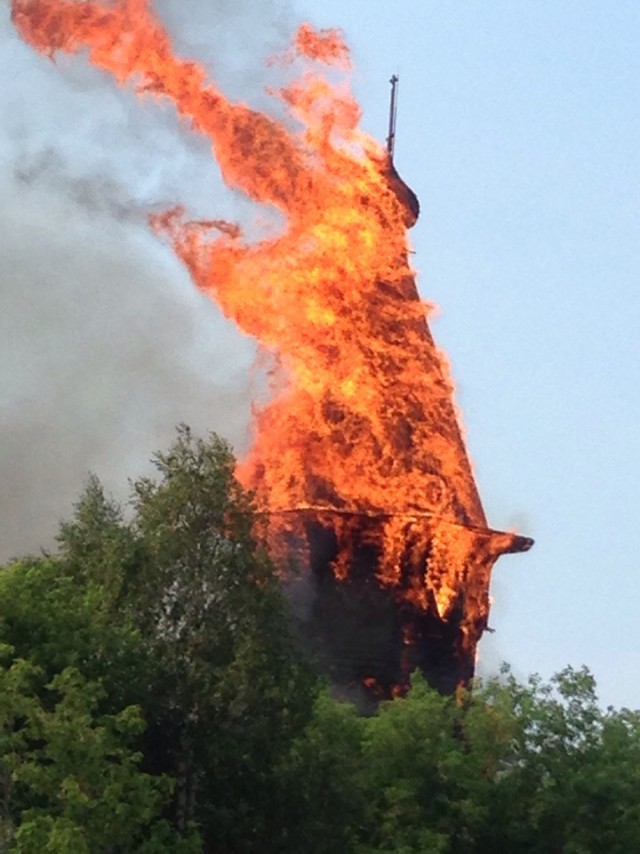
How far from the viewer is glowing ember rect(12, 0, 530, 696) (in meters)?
67.4

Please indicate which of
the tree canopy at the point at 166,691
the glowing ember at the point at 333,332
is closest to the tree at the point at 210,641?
the tree canopy at the point at 166,691

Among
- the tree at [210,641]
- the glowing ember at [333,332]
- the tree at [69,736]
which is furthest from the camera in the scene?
the glowing ember at [333,332]

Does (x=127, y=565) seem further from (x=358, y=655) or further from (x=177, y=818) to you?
(x=358, y=655)

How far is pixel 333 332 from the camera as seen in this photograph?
68.5 meters

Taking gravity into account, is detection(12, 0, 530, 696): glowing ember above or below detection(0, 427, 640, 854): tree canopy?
above

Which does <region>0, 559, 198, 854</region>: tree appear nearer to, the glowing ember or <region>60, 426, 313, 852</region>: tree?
<region>60, 426, 313, 852</region>: tree

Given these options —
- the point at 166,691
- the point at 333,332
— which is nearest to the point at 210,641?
the point at 166,691

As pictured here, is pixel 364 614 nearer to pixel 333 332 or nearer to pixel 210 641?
pixel 333 332

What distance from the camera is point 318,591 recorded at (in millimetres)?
69625

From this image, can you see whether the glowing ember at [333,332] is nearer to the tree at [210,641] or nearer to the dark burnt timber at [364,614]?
the dark burnt timber at [364,614]

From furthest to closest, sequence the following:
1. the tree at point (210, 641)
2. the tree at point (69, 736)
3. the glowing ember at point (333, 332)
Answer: the glowing ember at point (333, 332) → the tree at point (210, 641) → the tree at point (69, 736)

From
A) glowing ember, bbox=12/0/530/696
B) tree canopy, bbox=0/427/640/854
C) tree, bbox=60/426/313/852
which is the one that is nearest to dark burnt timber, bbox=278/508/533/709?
glowing ember, bbox=12/0/530/696

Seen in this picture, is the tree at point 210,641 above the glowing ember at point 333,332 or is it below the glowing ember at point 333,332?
below

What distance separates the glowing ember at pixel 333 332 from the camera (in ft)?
221
